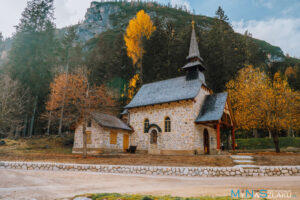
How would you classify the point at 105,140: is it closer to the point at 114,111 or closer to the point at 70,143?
the point at 70,143

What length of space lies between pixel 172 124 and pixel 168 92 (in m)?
3.83

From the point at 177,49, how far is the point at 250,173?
27.8 meters

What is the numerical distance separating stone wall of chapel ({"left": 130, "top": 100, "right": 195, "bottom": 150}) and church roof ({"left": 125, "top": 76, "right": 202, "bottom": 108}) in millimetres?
533

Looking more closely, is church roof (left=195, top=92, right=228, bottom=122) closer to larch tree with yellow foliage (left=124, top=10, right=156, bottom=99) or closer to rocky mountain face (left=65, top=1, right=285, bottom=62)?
larch tree with yellow foliage (left=124, top=10, right=156, bottom=99)

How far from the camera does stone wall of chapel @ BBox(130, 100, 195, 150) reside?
18.2 meters

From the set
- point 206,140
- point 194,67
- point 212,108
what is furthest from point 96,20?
point 206,140

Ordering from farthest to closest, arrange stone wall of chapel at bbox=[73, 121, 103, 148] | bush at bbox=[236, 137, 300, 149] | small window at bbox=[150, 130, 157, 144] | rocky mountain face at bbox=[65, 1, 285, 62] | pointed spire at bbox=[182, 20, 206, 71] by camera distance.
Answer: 1. rocky mountain face at bbox=[65, 1, 285, 62]
2. bush at bbox=[236, 137, 300, 149]
3. pointed spire at bbox=[182, 20, 206, 71]
4. small window at bbox=[150, 130, 157, 144]
5. stone wall of chapel at bbox=[73, 121, 103, 148]

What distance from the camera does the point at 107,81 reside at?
36406 mm

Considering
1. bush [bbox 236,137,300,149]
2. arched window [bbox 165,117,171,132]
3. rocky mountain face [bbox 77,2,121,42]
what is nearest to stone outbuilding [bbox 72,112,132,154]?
arched window [bbox 165,117,171,132]

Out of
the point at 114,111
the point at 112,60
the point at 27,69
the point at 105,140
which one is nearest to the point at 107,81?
the point at 112,60

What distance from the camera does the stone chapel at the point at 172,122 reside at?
1817 cm

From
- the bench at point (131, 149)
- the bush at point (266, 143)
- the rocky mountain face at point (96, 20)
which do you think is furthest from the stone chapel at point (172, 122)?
the rocky mountain face at point (96, 20)

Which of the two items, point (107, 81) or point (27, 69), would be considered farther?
point (107, 81)

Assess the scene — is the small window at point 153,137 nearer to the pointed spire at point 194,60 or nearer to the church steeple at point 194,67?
the church steeple at point 194,67
